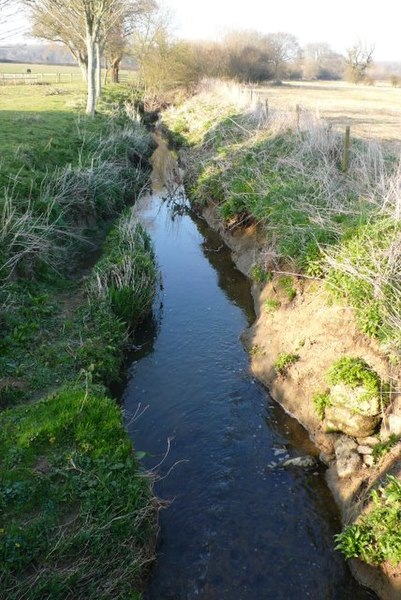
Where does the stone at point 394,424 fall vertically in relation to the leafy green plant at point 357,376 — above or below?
below

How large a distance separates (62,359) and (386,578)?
560cm

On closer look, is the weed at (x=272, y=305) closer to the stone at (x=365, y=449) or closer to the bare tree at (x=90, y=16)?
the stone at (x=365, y=449)

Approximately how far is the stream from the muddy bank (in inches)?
8.7

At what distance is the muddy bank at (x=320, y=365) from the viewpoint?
6484 mm

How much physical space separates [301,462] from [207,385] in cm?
233

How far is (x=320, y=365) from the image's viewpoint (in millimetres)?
8531

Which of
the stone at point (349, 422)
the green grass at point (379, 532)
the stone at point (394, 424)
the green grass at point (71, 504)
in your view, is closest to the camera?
the green grass at point (71, 504)

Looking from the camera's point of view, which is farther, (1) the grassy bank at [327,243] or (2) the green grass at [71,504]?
(1) the grassy bank at [327,243]

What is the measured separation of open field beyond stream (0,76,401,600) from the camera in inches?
223

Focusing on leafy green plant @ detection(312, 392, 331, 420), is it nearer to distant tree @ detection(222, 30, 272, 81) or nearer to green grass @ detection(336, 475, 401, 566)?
green grass @ detection(336, 475, 401, 566)

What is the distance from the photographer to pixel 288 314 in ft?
33.2

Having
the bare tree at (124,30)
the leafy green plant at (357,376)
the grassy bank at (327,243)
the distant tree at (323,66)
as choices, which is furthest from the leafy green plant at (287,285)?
the distant tree at (323,66)

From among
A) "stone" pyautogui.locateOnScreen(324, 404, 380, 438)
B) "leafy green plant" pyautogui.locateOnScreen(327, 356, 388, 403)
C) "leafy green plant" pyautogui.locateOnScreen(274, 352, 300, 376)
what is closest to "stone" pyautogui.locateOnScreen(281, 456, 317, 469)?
"stone" pyautogui.locateOnScreen(324, 404, 380, 438)

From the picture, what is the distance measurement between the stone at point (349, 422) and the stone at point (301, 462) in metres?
0.56
